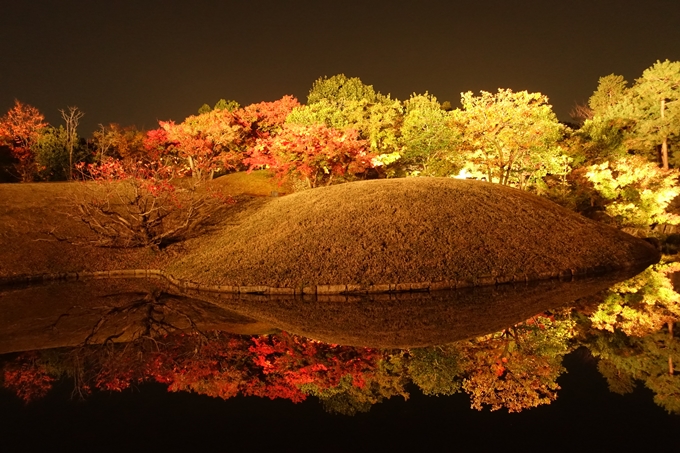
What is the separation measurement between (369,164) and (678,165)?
2380 cm

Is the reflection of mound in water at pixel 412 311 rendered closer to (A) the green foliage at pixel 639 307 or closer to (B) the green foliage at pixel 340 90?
(A) the green foliage at pixel 639 307

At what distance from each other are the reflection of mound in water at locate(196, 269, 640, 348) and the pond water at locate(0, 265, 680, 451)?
74 millimetres

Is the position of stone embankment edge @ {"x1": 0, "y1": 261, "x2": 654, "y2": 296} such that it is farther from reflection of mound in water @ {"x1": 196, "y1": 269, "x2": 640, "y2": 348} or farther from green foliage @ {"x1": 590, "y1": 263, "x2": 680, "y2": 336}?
green foliage @ {"x1": 590, "y1": 263, "x2": 680, "y2": 336}

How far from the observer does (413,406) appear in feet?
22.8

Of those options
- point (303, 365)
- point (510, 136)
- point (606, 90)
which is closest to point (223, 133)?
point (510, 136)

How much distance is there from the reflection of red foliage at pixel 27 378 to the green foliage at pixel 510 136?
→ 2314cm

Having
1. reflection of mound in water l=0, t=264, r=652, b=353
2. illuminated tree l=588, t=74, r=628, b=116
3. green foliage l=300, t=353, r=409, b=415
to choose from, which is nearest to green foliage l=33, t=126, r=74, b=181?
reflection of mound in water l=0, t=264, r=652, b=353

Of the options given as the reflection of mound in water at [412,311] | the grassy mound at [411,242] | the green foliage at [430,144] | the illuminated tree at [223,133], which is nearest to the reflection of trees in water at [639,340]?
the reflection of mound in water at [412,311]

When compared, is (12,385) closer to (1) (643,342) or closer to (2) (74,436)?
(2) (74,436)

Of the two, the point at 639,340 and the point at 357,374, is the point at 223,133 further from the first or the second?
the point at 639,340

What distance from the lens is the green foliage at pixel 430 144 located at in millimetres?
29969

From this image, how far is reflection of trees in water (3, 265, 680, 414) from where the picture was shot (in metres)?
7.39

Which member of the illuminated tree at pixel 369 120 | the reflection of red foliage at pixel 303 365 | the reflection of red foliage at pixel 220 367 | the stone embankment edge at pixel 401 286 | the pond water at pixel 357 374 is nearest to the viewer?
the pond water at pixel 357 374

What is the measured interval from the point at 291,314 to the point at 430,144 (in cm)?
2050
